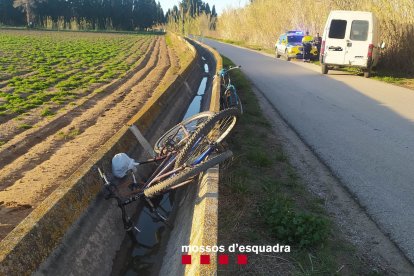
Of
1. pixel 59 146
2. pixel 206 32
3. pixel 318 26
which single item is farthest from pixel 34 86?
pixel 206 32

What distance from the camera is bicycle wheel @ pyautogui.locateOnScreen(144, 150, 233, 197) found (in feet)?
14.3

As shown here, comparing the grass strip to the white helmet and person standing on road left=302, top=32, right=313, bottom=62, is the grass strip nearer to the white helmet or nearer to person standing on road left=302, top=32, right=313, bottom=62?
the white helmet

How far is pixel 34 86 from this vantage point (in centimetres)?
1294

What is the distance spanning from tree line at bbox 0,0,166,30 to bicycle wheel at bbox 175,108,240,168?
74478 mm

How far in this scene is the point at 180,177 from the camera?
4.33 m

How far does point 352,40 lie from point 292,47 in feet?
27.7

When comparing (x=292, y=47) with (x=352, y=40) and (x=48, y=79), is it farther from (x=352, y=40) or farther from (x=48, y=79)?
(x=48, y=79)

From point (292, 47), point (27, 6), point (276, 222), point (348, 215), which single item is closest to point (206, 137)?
point (276, 222)

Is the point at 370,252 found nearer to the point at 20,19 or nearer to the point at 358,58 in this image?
the point at 358,58

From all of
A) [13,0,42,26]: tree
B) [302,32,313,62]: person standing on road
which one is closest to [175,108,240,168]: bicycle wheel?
[302,32,313,62]: person standing on road

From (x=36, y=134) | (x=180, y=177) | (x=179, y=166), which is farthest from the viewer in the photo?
(x=36, y=134)

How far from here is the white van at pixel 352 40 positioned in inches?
637

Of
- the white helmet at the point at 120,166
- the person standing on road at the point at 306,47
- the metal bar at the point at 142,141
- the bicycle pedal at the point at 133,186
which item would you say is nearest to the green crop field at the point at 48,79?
the metal bar at the point at 142,141

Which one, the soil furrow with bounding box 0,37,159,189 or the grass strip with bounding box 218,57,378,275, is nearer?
the grass strip with bounding box 218,57,378,275
